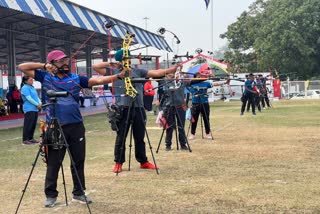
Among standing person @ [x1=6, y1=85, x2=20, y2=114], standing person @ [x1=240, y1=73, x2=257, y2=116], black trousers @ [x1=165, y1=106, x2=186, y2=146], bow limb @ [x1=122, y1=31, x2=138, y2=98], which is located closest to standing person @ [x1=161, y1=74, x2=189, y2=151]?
black trousers @ [x1=165, y1=106, x2=186, y2=146]

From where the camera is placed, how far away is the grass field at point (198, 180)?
18.3 feet

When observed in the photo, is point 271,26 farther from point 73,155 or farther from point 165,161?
point 73,155

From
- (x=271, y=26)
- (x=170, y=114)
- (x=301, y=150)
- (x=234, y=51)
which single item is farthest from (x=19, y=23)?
(x=234, y=51)

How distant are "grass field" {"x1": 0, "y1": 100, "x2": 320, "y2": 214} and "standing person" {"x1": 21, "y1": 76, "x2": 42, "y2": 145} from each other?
0.60 m

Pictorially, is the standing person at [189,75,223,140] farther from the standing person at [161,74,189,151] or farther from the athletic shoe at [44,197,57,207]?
the athletic shoe at [44,197,57,207]

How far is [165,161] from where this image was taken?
8.62 meters

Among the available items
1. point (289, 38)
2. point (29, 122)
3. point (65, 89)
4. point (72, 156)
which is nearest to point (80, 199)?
point (72, 156)

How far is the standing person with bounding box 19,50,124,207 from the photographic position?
565cm

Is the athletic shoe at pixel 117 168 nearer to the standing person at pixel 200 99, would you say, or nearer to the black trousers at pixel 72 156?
the black trousers at pixel 72 156

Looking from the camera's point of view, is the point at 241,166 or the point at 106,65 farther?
the point at 241,166

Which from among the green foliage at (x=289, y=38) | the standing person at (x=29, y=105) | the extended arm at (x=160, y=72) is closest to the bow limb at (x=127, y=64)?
the extended arm at (x=160, y=72)

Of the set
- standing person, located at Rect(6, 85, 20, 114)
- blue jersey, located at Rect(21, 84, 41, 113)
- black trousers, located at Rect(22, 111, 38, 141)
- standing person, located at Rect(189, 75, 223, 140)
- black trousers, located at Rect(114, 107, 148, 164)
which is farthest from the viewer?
standing person, located at Rect(6, 85, 20, 114)

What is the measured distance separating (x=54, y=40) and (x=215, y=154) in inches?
804

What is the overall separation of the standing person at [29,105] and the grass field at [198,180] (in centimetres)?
60
